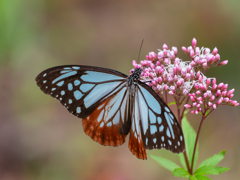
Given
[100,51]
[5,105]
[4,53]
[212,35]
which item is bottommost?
[5,105]

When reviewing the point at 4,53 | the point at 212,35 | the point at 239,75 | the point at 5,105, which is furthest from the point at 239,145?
the point at 4,53

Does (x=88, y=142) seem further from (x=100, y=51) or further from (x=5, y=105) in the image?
(x=100, y=51)

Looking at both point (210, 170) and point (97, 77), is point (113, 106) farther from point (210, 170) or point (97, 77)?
point (210, 170)

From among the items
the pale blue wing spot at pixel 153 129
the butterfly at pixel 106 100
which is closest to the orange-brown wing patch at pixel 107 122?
the butterfly at pixel 106 100

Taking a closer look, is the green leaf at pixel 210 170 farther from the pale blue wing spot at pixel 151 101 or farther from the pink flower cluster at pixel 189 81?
the pale blue wing spot at pixel 151 101

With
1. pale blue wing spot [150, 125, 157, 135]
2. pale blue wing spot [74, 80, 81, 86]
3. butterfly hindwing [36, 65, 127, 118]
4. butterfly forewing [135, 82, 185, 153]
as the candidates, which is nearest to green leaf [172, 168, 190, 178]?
butterfly forewing [135, 82, 185, 153]

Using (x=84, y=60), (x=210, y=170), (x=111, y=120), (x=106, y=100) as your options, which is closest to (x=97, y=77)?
(x=106, y=100)
